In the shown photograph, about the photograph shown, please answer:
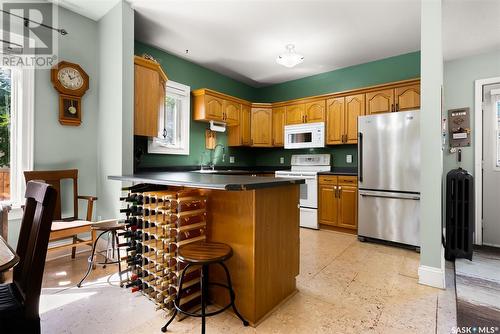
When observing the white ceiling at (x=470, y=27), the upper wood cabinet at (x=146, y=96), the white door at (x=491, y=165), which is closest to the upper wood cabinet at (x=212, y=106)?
the upper wood cabinet at (x=146, y=96)

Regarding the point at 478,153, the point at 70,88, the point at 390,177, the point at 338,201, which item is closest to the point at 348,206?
the point at 338,201

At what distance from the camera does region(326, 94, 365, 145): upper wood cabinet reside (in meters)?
3.98

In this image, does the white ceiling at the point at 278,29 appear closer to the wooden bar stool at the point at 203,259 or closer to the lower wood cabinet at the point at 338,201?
the lower wood cabinet at the point at 338,201

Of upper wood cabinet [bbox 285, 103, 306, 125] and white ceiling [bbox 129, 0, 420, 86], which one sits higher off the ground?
white ceiling [bbox 129, 0, 420, 86]

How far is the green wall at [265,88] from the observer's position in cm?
378

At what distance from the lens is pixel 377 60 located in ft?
13.4

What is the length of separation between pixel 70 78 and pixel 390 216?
4282 millimetres

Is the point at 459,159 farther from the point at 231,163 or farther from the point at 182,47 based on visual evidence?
the point at 182,47

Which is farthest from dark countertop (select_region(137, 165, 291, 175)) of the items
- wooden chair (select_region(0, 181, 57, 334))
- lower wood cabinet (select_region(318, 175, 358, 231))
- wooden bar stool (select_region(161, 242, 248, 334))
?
wooden chair (select_region(0, 181, 57, 334))

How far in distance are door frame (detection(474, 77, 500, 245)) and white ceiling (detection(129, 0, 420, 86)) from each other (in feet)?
3.49

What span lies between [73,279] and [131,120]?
5.42 feet

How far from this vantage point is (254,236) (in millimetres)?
1570

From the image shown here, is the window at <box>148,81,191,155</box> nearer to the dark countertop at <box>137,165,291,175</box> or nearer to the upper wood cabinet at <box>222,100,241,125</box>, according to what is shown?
the dark countertop at <box>137,165,291,175</box>

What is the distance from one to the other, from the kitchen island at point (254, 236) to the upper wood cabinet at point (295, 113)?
300 centimetres
